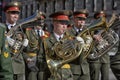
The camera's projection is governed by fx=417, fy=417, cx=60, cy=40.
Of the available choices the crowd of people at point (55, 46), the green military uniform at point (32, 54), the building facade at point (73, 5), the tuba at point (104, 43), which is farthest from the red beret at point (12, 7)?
the building facade at point (73, 5)

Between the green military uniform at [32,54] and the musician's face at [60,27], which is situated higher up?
the musician's face at [60,27]

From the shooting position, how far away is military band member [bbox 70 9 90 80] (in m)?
6.80

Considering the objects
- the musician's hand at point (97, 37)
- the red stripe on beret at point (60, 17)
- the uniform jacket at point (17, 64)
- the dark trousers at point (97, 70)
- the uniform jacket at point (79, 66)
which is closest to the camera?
the red stripe on beret at point (60, 17)

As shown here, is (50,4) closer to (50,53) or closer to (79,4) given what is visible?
(79,4)

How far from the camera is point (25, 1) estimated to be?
57.8 meters

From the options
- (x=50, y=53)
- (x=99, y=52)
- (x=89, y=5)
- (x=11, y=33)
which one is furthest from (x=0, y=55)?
(x=89, y=5)

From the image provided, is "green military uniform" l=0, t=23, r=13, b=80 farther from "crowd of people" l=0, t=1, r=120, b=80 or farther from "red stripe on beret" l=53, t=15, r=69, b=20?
"red stripe on beret" l=53, t=15, r=69, b=20

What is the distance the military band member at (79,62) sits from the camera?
680 cm

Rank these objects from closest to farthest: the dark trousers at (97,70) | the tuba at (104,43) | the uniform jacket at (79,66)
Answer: the uniform jacket at (79,66)
the tuba at (104,43)
the dark trousers at (97,70)

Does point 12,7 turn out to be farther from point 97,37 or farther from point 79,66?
point 97,37

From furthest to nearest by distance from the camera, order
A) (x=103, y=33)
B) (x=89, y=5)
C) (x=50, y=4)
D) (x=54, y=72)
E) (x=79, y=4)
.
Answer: (x=50, y=4) → (x=79, y=4) → (x=89, y=5) → (x=103, y=33) → (x=54, y=72)

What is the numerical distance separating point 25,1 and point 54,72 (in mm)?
52264

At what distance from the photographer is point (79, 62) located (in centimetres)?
682

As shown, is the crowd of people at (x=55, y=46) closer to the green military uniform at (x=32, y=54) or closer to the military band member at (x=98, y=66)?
the green military uniform at (x=32, y=54)
